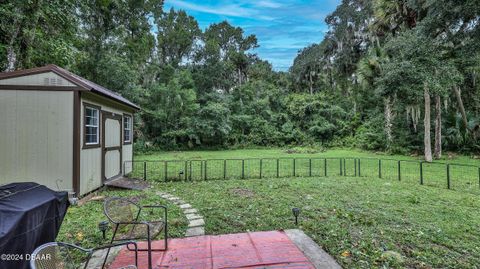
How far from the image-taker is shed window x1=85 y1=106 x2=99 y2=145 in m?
6.22

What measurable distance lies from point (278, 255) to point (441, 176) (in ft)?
29.7

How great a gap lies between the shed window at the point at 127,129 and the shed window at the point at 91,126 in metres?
2.35

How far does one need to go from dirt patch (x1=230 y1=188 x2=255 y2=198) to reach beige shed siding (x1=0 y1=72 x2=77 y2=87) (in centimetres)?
452

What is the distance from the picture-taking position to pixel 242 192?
22.1 ft

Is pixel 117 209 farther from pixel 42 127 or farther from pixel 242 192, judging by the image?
pixel 242 192

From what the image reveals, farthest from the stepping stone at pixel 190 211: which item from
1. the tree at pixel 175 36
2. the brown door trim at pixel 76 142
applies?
the tree at pixel 175 36

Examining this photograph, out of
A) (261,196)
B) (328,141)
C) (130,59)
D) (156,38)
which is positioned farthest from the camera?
(156,38)

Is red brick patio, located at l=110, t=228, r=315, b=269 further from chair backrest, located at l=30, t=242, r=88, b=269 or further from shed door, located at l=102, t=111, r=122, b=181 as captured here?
shed door, located at l=102, t=111, r=122, b=181

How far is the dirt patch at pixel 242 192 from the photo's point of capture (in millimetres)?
6410

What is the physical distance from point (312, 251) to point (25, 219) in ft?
9.26

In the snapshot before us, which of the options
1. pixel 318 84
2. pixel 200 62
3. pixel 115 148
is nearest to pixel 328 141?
pixel 318 84

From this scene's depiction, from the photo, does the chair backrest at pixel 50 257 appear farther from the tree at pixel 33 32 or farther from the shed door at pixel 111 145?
the tree at pixel 33 32

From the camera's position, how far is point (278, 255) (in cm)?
296

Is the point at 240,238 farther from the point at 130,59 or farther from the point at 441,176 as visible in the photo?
the point at 130,59
